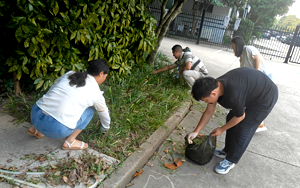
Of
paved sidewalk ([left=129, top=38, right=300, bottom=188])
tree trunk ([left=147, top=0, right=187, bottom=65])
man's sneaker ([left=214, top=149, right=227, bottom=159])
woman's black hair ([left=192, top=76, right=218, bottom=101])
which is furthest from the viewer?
tree trunk ([left=147, top=0, right=187, bottom=65])

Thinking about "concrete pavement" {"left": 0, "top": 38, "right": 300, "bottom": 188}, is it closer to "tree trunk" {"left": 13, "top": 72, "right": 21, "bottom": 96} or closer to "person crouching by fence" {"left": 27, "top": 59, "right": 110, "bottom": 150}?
"person crouching by fence" {"left": 27, "top": 59, "right": 110, "bottom": 150}

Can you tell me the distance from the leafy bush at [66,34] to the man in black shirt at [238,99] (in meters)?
2.00

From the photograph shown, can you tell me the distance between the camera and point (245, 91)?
2.45 metres

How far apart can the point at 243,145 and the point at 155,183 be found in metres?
1.14

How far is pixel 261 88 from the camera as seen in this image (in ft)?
8.45

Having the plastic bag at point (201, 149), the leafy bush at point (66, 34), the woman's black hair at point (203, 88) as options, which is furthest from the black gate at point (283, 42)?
the woman's black hair at point (203, 88)

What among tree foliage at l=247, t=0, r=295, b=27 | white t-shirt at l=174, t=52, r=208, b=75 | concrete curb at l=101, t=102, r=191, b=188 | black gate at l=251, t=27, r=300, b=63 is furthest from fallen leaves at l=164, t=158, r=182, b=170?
tree foliage at l=247, t=0, r=295, b=27

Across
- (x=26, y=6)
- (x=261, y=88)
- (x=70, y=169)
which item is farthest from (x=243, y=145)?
(x=26, y=6)

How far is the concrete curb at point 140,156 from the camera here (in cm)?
Result: 242

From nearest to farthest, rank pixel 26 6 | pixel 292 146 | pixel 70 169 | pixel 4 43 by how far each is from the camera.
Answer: pixel 70 169, pixel 26 6, pixel 4 43, pixel 292 146

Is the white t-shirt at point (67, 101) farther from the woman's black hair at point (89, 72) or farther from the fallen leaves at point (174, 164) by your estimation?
the fallen leaves at point (174, 164)

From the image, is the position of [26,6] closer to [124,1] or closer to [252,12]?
[124,1]

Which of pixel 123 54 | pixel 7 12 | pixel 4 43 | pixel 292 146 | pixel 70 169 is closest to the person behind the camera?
pixel 70 169

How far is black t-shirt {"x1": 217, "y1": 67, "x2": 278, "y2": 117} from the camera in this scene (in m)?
2.39
